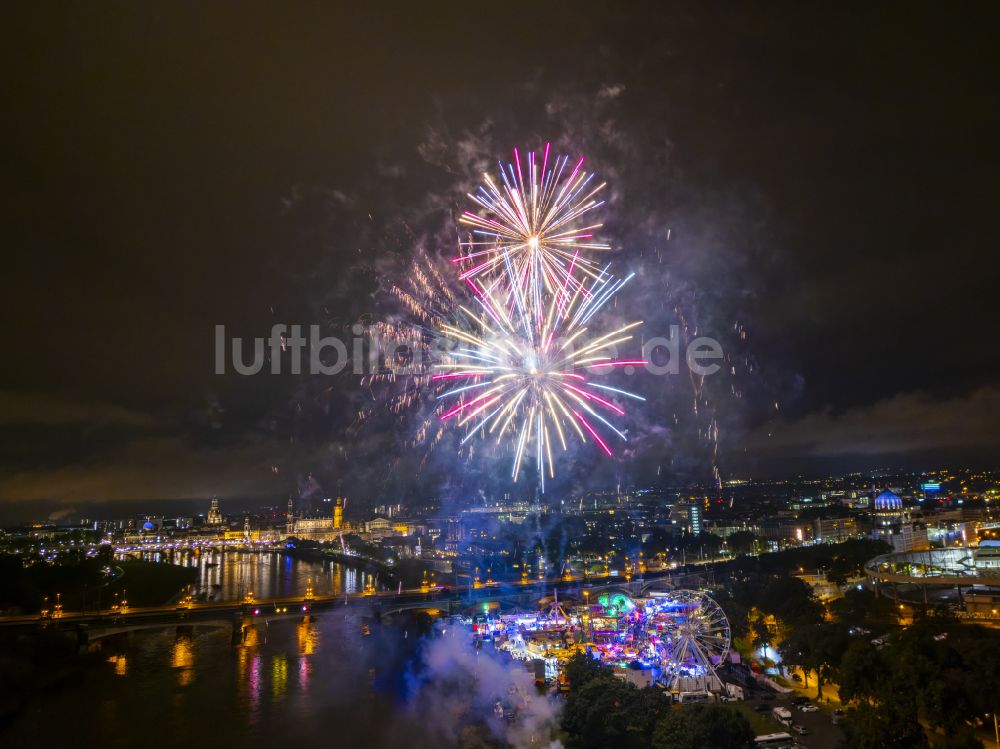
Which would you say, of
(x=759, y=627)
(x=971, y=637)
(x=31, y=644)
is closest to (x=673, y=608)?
(x=759, y=627)

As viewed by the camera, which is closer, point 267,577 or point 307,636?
point 307,636

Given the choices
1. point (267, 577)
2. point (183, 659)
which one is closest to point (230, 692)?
point (183, 659)

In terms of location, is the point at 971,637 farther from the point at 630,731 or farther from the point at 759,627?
the point at 630,731

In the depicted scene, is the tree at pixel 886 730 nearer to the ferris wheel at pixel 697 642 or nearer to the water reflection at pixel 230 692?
the ferris wheel at pixel 697 642

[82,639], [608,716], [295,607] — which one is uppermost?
[82,639]

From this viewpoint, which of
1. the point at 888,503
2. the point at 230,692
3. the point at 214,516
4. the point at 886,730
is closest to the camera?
the point at 886,730

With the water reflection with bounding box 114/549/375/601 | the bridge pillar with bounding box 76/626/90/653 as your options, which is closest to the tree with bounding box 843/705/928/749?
the bridge pillar with bounding box 76/626/90/653

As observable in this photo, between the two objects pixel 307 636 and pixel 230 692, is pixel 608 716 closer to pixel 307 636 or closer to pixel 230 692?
pixel 230 692
